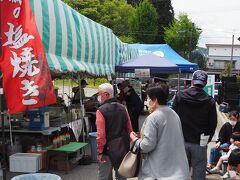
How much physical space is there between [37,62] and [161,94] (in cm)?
188

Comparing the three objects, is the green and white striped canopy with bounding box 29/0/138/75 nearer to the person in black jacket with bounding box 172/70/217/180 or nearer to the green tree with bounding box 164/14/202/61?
the person in black jacket with bounding box 172/70/217/180

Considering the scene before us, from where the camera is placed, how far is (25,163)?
7.32m

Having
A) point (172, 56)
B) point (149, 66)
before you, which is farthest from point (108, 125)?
point (172, 56)

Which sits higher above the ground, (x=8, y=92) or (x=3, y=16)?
(x=3, y=16)

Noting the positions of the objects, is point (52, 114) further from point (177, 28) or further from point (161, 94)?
point (177, 28)

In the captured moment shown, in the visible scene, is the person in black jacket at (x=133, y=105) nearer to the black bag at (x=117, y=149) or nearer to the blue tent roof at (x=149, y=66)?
the blue tent roof at (x=149, y=66)

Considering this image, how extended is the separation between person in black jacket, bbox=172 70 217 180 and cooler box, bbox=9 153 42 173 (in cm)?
326

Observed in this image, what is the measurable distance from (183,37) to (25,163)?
4667 cm

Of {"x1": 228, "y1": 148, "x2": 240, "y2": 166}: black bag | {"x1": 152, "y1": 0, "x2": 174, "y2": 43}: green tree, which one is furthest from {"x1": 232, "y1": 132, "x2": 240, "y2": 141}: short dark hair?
{"x1": 152, "y1": 0, "x2": 174, "y2": 43}: green tree

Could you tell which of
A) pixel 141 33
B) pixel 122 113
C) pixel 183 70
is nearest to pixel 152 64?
pixel 183 70

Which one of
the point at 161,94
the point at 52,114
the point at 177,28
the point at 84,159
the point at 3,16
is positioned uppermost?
the point at 177,28

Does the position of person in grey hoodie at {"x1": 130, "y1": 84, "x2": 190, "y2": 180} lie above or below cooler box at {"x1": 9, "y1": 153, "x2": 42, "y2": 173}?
above

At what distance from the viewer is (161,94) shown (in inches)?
155

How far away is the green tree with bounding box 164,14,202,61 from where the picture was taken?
51.8m
